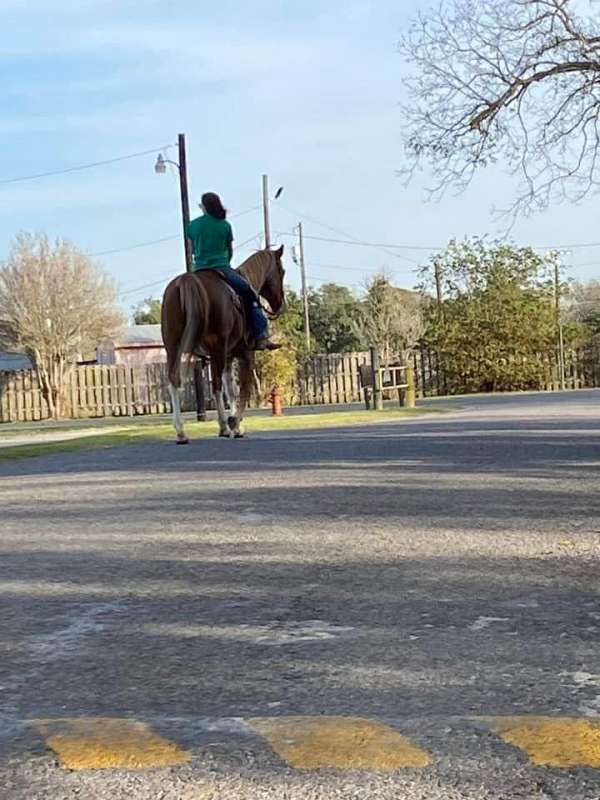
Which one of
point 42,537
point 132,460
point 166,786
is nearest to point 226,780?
point 166,786

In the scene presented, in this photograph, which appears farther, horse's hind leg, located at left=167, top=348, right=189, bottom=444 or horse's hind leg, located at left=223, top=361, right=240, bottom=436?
horse's hind leg, located at left=223, top=361, right=240, bottom=436

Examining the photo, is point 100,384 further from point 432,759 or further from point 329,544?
point 432,759

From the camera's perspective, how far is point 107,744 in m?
3.36

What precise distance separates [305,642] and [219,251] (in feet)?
33.7

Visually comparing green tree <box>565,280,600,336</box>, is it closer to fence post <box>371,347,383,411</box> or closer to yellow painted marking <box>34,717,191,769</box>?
fence post <box>371,347,383,411</box>

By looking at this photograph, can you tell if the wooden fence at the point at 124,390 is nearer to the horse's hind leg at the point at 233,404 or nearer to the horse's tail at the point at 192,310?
the horse's hind leg at the point at 233,404

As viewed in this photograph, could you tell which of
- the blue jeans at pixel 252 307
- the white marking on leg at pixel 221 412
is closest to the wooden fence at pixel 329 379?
the white marking on leg at pixel 221 412

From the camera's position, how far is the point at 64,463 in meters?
13.3

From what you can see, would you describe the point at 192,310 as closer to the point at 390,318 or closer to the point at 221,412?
the point at 221,412

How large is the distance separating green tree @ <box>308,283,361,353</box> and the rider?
4157 cm

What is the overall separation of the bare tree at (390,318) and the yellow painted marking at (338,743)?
41.4 meters

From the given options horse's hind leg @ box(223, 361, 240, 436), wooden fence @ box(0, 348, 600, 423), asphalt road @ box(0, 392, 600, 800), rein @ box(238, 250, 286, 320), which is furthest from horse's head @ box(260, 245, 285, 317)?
wooden fence @ box(0, 348, 600, 423)

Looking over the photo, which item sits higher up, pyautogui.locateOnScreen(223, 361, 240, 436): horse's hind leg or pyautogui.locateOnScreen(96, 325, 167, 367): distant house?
pyautogui.locateOnScreen(96, 325, 167, 367): distant house

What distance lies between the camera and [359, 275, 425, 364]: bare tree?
4678 cm
